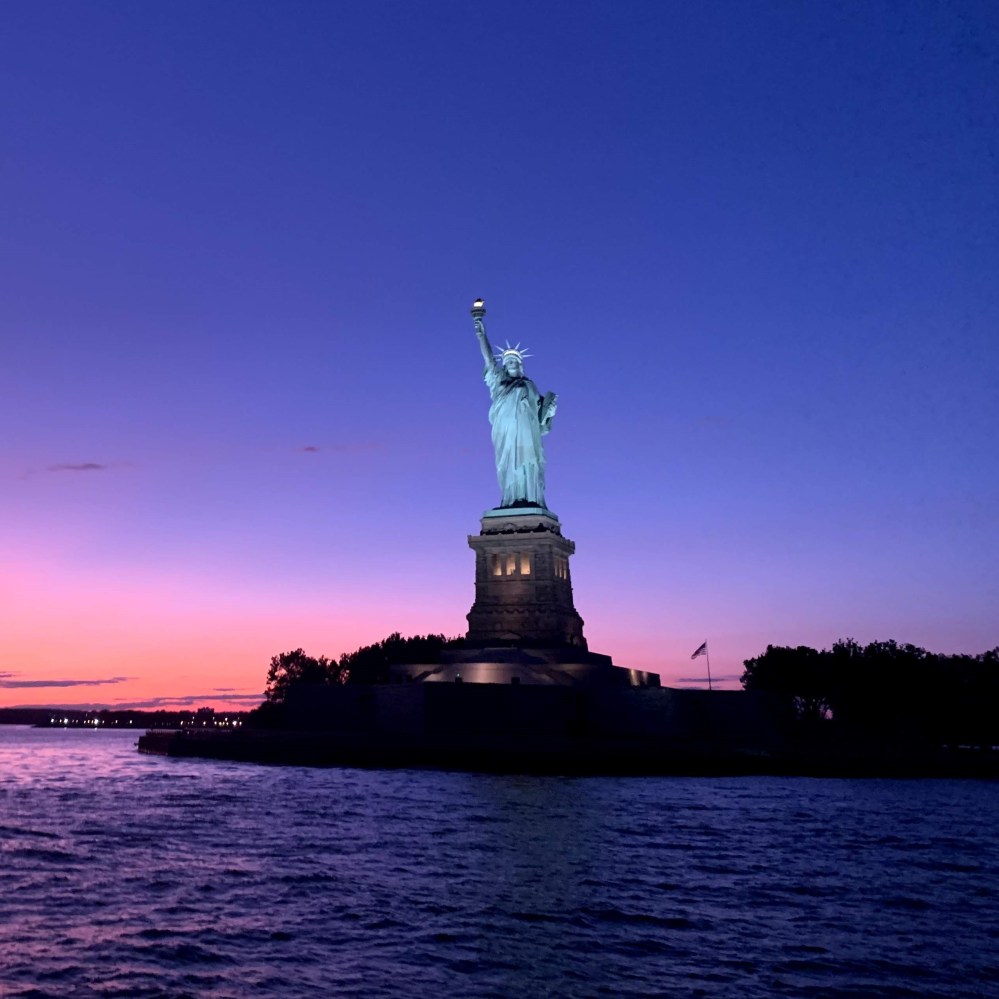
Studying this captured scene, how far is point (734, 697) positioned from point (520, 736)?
1493 centimetres

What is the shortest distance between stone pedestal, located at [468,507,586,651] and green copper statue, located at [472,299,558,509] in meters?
2.17

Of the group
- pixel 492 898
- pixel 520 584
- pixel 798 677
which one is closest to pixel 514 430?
pixel 520 584

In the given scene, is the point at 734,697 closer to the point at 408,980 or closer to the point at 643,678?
the point at 643,678

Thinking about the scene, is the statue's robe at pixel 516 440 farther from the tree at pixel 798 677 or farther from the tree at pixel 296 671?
the tree at pixel 296 671

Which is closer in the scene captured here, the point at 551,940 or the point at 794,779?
the point at 551,940

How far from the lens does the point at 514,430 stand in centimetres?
6462

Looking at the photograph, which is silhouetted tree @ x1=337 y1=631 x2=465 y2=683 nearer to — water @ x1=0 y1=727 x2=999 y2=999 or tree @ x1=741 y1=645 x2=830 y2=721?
tree @ x1=741 y1=645 x2=830 y2=721

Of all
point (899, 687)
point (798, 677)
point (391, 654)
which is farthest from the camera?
point (391, 654)

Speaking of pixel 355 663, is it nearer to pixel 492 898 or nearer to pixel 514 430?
pixel 514 430

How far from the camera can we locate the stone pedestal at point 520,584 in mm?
60531

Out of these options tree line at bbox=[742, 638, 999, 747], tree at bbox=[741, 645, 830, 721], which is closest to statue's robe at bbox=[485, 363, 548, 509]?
tree line at bbox=[742, 638, 999, 747]

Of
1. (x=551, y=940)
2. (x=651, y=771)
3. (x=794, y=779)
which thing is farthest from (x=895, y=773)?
(x=551, y=940)

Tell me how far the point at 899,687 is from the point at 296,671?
67.4m

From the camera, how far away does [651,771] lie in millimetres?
45188
